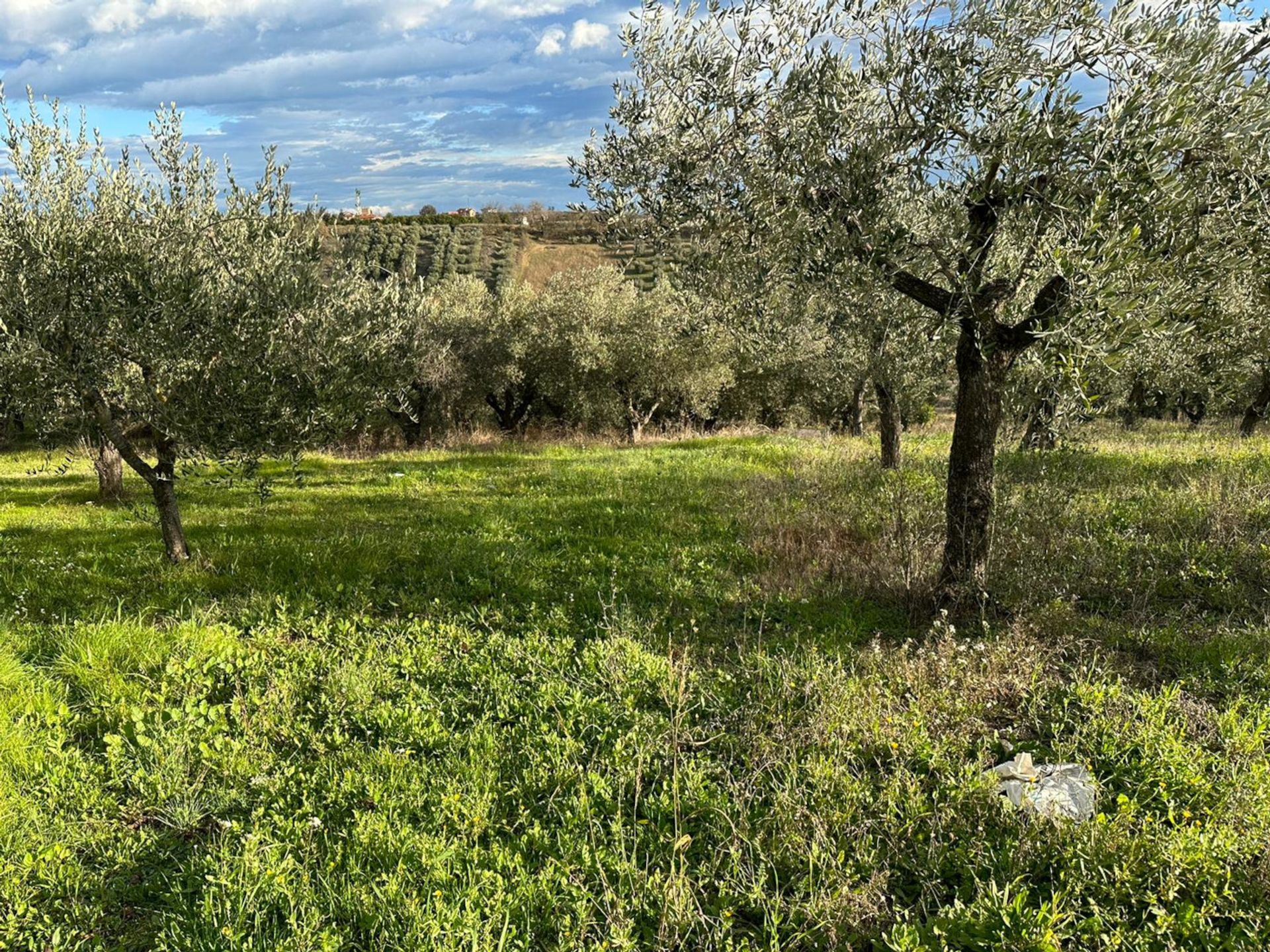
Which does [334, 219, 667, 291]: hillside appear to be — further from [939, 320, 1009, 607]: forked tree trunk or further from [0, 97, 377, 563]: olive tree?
[939, 320, 1009, 607]: forked tree trunk

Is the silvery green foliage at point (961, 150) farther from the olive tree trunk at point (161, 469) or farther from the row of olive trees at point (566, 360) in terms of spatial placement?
the row of olive trees at point (566, 360)

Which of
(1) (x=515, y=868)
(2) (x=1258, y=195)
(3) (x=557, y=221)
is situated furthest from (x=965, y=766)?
(3) (x=557, y=221)

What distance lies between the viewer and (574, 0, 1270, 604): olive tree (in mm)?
5516

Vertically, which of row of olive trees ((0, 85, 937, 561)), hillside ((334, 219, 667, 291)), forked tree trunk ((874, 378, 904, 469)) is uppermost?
hillside ((334, 219, 667, 291))

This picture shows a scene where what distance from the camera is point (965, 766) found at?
4.90 meters

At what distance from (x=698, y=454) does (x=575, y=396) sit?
13.3m

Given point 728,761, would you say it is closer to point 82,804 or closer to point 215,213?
point 82,804

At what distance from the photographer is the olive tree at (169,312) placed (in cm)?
794

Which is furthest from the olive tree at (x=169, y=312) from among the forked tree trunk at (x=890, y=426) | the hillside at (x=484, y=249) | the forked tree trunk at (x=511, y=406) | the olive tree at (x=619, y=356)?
the hillside at (x=484, y=249)

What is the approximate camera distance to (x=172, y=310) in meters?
8.05

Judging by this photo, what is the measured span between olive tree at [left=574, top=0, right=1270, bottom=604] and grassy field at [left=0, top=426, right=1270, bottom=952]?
209 cm

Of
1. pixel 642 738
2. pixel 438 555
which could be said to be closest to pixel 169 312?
pixel 438 555

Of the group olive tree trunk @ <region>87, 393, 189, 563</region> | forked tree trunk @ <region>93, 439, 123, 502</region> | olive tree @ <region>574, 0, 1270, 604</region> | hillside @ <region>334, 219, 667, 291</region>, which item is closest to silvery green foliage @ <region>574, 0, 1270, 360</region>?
olive tree @ <region>574, 0, 1270, 604</region>

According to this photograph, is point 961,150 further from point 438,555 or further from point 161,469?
point 161,469
